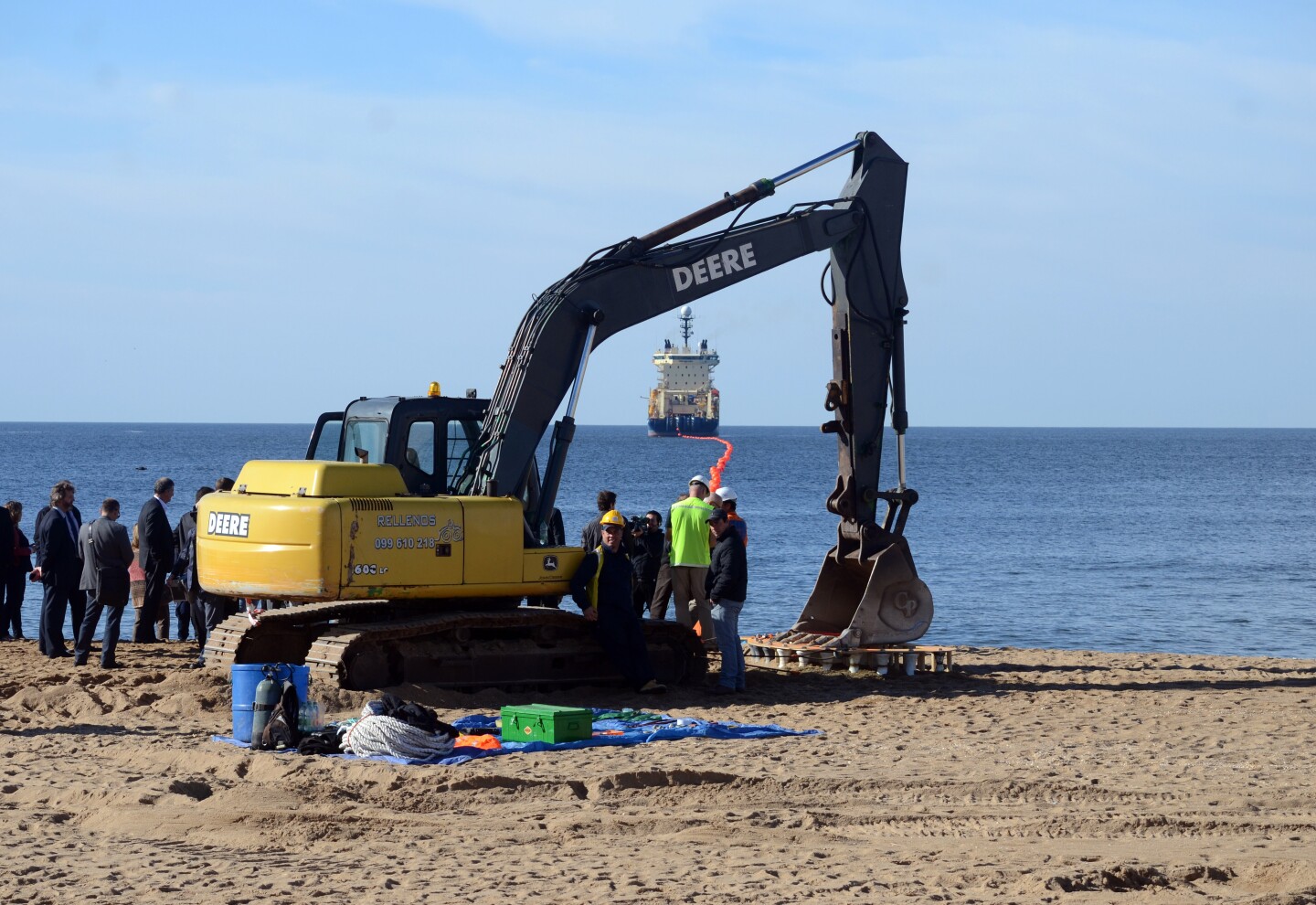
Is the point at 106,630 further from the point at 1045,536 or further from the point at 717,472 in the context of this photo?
the point at 717,472

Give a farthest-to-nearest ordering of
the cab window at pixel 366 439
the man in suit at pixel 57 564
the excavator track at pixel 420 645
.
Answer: the man in suit at pixel 57 564
the cab window at pixel 366 439
the excavator track at pixel 420 645

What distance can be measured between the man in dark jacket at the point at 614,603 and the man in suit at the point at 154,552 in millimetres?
4218

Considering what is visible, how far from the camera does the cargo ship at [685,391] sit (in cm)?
13138

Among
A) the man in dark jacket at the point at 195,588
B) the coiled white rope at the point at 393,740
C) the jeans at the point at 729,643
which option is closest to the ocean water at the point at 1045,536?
the man in dark jacket at the point at 195,588

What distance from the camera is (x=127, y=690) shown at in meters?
13.3

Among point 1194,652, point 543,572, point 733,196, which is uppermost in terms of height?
point 733,196

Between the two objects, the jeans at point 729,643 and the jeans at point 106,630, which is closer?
the jeans at point 729,643

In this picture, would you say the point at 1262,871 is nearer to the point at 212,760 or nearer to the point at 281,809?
the point at 281,809

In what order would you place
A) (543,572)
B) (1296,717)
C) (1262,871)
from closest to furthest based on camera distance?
(1262,871)
(1296,717)
(543,572)

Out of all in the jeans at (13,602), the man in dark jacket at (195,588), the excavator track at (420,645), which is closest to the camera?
the excavator track at (420,645)

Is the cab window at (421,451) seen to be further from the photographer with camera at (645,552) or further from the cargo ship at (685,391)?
the cargo ship at (685,391)

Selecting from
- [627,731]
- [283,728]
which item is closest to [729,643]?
[627,731]

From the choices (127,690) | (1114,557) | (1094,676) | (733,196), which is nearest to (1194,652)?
(1094,676)

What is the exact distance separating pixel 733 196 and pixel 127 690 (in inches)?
274
